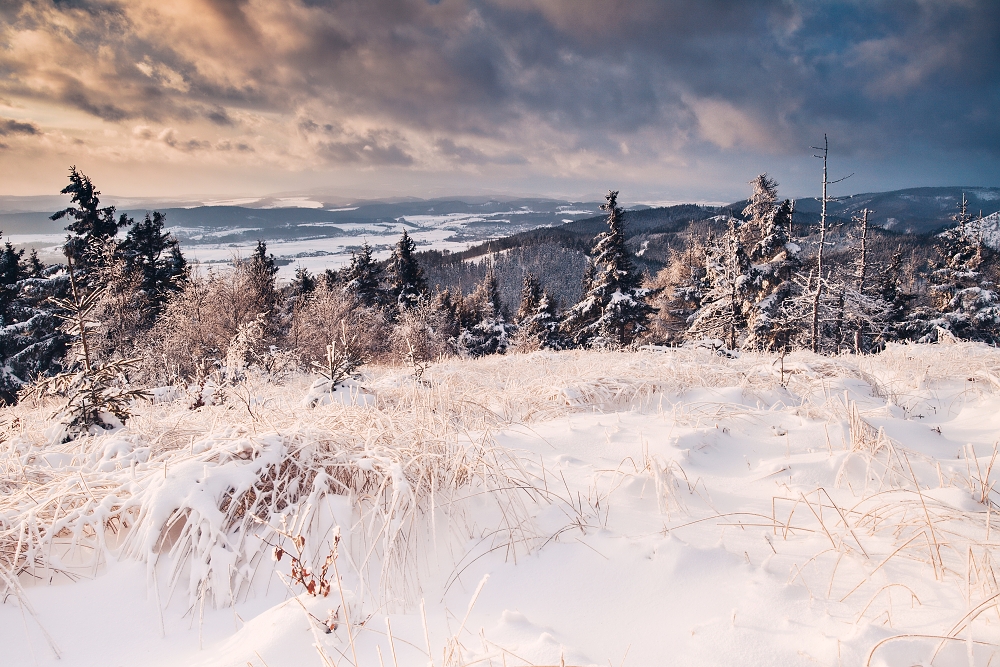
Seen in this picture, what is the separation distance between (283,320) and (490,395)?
23.1 meters

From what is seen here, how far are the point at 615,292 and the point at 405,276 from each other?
18903 millimetres

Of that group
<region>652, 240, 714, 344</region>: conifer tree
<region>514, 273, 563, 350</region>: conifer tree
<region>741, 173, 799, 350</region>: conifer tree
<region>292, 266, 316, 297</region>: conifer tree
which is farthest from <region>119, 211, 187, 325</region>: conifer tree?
<region>652, 240, 714, 344</region>: conifer tree

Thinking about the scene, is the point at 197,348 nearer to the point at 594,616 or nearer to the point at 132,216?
the point at 132,216

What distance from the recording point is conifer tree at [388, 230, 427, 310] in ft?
120

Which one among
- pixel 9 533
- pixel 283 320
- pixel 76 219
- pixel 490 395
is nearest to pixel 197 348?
pixel 283 320

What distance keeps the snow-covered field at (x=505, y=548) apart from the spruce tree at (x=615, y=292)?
22.8 metres

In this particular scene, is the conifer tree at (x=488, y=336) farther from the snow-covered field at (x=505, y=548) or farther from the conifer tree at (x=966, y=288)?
the snow-covered field at (x=505, y=548)

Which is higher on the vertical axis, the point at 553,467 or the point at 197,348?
the point at 553,467

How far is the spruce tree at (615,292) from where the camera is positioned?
25.5m

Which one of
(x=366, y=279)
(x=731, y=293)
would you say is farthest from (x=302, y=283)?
(x=731, y=293)

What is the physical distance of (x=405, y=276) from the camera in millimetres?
37656

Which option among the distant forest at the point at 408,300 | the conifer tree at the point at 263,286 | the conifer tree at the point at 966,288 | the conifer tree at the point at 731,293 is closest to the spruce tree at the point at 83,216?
the distant forest at the point at 408,300

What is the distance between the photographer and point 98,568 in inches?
76.6

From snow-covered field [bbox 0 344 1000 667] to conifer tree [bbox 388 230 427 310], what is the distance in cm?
3412
